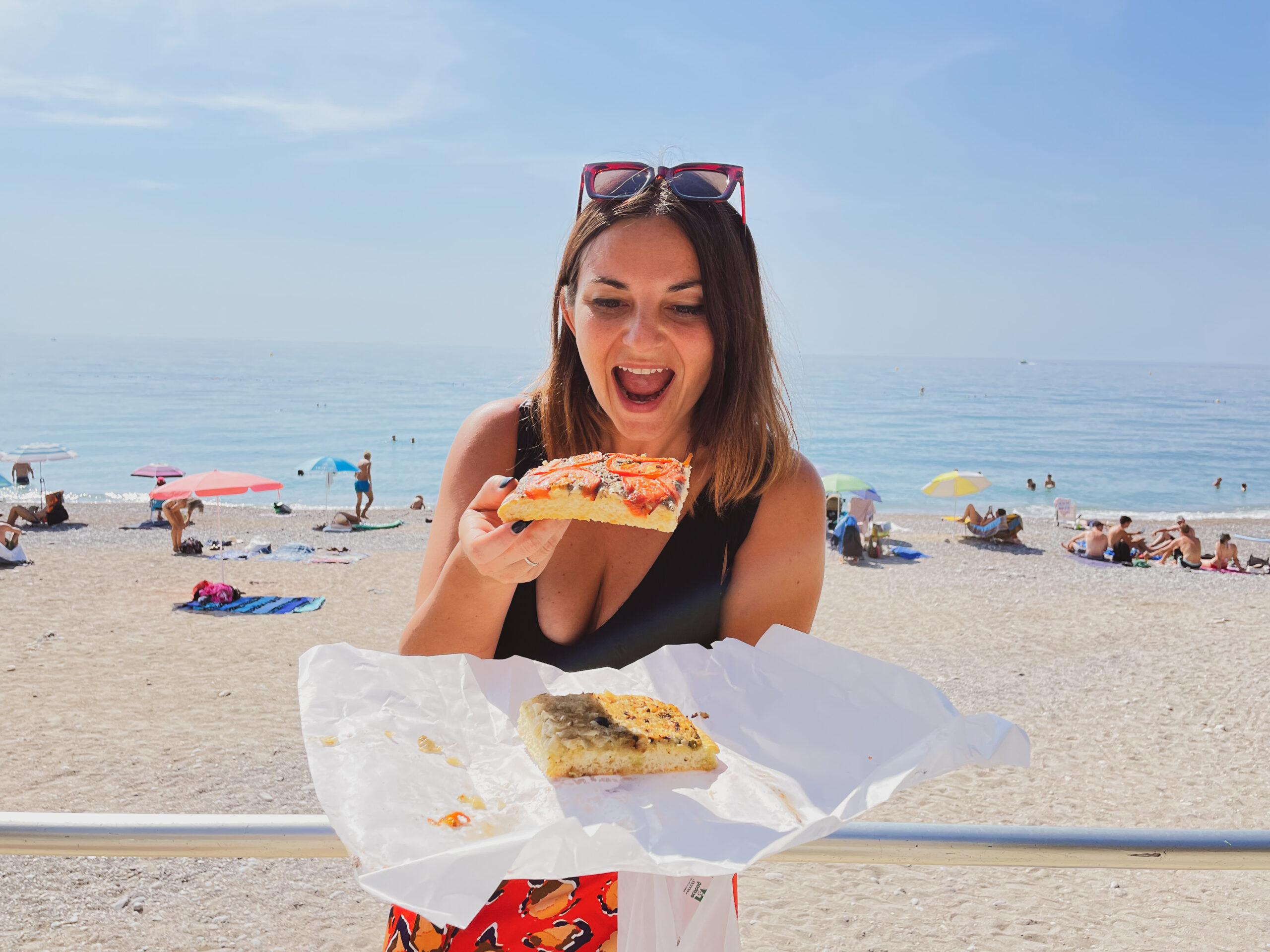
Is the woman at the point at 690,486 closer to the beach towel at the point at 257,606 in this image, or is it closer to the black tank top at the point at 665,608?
the black tank top at the point at 665,608

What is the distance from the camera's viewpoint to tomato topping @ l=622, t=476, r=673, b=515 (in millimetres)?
2518

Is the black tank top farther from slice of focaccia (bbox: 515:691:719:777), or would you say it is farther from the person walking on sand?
the person walking on sand

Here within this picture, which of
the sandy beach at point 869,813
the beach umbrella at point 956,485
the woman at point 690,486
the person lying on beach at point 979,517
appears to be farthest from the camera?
the person lying on beach at point 979,517

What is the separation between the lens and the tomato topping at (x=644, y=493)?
2518mm

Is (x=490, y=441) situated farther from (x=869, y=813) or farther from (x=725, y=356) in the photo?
(x=869, y=813)

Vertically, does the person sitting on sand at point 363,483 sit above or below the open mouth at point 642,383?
below

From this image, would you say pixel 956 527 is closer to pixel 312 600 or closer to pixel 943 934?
pixel 312 600

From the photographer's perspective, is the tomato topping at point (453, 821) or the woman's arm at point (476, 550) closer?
the tomato topping at point (453, 821)

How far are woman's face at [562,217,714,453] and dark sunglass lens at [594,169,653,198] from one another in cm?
18

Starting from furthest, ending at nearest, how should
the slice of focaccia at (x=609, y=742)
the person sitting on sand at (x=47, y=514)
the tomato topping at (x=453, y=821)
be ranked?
the person sitting on sand at (x=47, y=514) → the slice of focaccia at (x=609, y=742) → the tomato topping at (x=453, y=821)

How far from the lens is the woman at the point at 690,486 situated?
8.76 feet

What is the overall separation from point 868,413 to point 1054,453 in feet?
113

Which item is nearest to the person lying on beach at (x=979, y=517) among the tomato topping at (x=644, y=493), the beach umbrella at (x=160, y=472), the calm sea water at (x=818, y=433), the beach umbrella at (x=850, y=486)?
the beach umbrella at (x=850, y=486)

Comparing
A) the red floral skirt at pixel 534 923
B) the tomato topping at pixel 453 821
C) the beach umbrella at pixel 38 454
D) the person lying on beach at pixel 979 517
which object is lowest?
the person lying on beach at pixel 979 517
